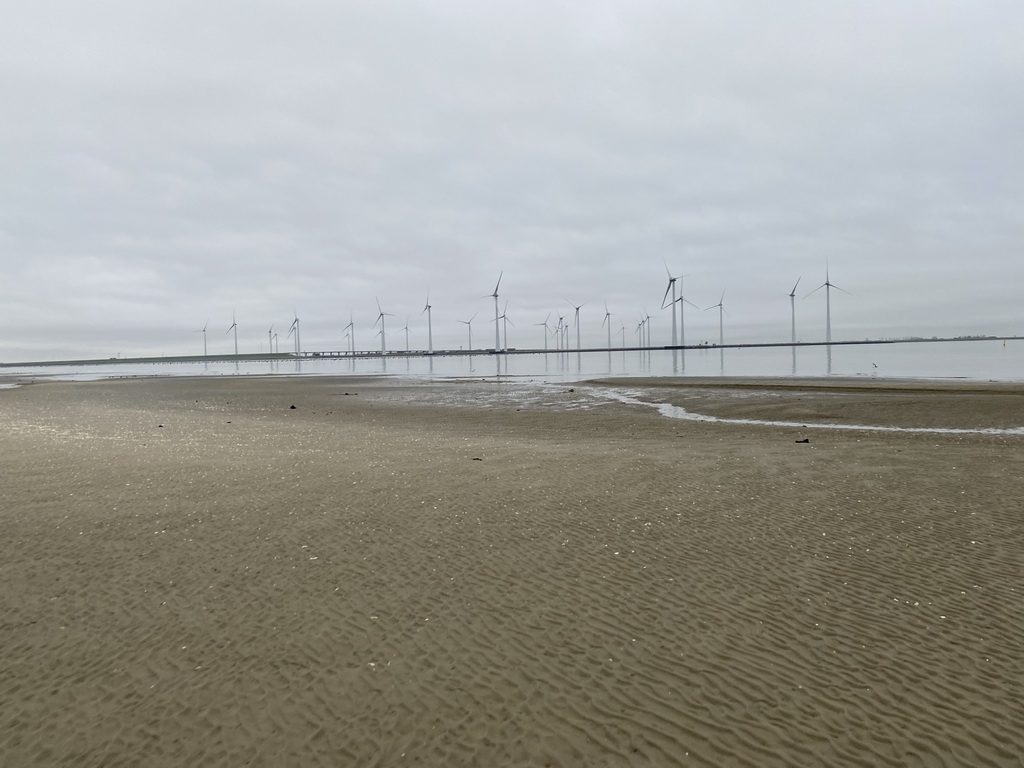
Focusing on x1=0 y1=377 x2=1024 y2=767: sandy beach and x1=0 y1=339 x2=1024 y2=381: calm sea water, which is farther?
x1=0 y1=339 x2=1024 y2=381: calm sea water

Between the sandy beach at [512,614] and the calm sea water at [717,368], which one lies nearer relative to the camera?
the sandy beach at [512,614]

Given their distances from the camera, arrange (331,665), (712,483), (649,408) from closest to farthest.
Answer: (331,665) → (712,483) → (649,408)

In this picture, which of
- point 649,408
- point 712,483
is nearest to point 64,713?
point 712,483

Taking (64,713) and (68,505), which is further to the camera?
(68,505)

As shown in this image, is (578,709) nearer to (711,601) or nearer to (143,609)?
(711,601)

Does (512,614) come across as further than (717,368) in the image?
No

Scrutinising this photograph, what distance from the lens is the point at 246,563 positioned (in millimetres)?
5535

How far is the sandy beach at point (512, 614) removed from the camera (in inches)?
122

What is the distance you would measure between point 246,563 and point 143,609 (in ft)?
3.46

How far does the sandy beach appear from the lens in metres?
3.10

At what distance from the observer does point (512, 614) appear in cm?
446

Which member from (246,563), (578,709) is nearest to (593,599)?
(578,709)

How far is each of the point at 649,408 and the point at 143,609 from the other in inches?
812

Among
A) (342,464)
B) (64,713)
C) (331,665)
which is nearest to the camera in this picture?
(64,713)
